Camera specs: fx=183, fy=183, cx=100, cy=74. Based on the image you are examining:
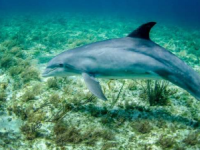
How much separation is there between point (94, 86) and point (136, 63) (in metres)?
1.13

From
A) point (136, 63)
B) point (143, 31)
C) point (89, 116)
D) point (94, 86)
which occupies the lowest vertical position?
point (89, 116)

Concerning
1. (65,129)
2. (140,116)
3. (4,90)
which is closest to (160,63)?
(140,116)

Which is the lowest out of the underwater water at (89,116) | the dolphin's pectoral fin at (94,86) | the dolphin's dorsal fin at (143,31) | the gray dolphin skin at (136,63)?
the underwater water at (89,116)

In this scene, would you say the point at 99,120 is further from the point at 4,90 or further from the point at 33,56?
the point at 33,56

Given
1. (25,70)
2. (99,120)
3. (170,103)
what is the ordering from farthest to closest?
(25,70) → (170,103) → (99,120)

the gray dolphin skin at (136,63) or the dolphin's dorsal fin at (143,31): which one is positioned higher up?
the dolphin's dorsal fin at (143,31)

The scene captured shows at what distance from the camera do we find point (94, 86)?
13.4 ft

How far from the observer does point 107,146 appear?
12.8 feet

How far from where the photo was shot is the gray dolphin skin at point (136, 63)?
4.30 m

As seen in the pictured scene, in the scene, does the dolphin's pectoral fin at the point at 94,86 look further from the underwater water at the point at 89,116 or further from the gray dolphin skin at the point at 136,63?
the underwater water at the point at 89,116

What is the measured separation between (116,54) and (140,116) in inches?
75.5

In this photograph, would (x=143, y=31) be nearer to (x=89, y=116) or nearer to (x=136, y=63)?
(x=136, y=63)

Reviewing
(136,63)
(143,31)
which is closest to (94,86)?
(136,63)

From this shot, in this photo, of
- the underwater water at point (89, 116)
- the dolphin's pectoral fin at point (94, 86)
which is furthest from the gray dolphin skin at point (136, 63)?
the underwater water at point (89, 116)
